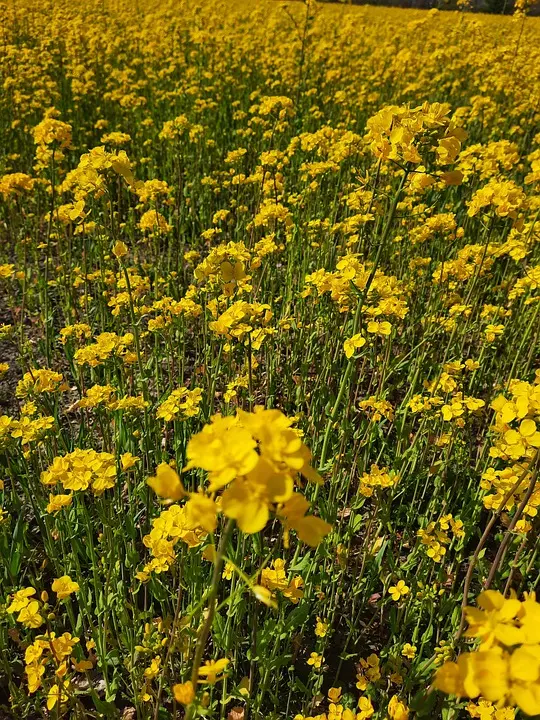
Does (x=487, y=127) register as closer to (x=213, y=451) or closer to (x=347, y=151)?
(x=347, y=151)

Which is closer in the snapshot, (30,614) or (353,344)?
(30,614)

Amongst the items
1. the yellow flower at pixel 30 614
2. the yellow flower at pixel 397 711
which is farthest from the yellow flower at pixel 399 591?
the yellow flower at pixel 30 614

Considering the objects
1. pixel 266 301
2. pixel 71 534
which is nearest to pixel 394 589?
pixel 71 534

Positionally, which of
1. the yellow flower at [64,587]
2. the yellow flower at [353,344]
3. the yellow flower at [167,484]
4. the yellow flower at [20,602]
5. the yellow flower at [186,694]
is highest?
the yellow flower at [167,484]

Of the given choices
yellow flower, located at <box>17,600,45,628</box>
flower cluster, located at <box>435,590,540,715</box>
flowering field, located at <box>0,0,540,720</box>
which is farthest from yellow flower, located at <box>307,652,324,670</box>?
flower cluster, located at <box>435,590,540,715</box>

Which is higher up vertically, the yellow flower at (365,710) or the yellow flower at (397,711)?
the yellow flower at (397,711)

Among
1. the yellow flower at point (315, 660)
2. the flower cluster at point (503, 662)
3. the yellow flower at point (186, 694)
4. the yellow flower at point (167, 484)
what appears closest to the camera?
the flower cluster at point (503, 662)

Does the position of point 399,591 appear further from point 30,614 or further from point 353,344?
point 30,614

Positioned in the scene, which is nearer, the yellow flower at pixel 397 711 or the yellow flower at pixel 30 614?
the yellow flower at pixel 397 711

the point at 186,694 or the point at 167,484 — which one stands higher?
the point at 167,484

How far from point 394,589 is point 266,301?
2.80 meters

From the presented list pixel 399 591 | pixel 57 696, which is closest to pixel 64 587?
pixel 57 696

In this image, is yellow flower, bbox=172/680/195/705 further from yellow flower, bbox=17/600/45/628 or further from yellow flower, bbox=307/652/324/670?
yellow flower, bbox=307/652/324/670

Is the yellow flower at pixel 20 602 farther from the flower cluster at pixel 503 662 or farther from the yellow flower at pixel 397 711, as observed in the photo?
the flower cluster at pixel 503 662
